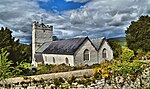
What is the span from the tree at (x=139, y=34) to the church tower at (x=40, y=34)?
15912 mm

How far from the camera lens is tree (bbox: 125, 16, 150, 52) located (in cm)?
4103

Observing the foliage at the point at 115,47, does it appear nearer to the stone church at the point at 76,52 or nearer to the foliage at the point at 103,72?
the stone church at the point at 76,52

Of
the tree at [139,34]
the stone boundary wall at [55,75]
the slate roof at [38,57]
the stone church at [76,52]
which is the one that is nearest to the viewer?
the stone boundary wall at [55,75]

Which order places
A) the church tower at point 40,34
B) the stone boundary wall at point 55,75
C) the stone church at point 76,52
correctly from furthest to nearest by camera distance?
the church tower at point 40,34, the stone church at point 76,52, the stone boundary wall at point 55,75

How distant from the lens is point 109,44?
125 ft

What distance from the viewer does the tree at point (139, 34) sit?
41031 mm

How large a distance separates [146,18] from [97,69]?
114 feet

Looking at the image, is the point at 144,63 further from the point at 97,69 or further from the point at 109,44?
the point at 109,44

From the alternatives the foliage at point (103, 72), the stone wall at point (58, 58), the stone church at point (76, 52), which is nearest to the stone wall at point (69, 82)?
the foliage at point (103, 72)

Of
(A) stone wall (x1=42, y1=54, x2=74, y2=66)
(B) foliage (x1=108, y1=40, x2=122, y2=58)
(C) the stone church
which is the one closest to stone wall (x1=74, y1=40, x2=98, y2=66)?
(C) the stone church

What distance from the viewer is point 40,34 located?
45875mm

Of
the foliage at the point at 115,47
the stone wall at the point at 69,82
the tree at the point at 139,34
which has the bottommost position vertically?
the stone wall at the point at 69,82

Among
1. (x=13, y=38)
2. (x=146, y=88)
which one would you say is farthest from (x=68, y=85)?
(x=13, y=38)

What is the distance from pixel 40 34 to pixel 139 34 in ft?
63.6
